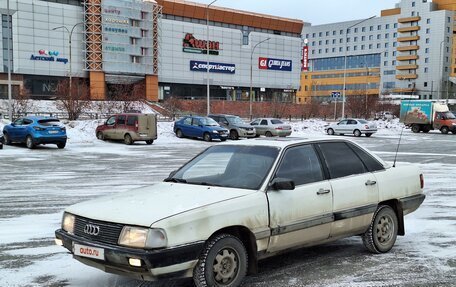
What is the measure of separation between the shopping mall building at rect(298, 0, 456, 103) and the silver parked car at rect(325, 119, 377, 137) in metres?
68.0

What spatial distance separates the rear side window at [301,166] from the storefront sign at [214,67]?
86685mm

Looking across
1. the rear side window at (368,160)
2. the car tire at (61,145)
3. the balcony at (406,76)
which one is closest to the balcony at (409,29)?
the balcony at (406,76)

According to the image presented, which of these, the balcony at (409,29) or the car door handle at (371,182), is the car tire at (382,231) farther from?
the balcony at (409,29)

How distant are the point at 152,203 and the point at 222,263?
887mm

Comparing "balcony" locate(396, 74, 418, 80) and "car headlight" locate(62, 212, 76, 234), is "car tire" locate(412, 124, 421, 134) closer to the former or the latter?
"car headlight" locate(62, 212, 76, 234)

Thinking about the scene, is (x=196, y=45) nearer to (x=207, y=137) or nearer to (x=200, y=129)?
(x=200, y=129)

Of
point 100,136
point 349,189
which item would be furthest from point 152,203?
point 100,136

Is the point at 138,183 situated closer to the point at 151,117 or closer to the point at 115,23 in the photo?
the point at 151,117

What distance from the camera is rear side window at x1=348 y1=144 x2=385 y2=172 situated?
20.8 feet

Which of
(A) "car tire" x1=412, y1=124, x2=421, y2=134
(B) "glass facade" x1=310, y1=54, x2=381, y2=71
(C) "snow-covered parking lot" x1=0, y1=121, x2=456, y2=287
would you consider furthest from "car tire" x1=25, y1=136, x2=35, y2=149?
(B) "glass facade" x1=310, y1=54, x2=381, y2=71

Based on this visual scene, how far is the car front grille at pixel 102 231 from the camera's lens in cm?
441

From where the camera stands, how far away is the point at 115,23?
7712cm

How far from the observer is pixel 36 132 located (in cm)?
2372

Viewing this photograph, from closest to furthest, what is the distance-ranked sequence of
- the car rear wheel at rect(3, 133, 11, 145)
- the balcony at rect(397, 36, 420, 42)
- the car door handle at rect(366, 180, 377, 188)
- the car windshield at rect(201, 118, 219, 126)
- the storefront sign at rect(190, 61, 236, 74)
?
the car door handle at rect(366, 180, 377, 188), the car rear wheel at rect(3, 133, 11, 145), the car windshield at rect(201, 118, 219, 126), the storefront sign at rect(190, 61, 236, 74), the balcony at rect(397, 36, 420, 42)
